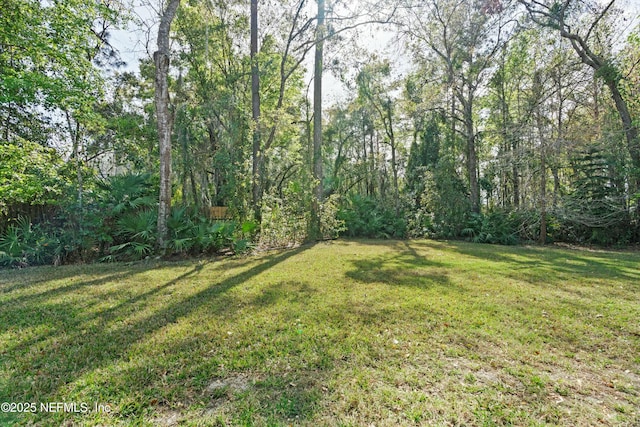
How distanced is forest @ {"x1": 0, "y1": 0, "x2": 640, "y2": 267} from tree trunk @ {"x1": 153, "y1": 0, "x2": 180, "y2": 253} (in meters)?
0.04

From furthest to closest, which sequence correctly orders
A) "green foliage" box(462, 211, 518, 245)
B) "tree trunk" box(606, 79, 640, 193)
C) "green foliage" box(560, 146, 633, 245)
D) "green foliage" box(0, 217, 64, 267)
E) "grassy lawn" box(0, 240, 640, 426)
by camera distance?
1. "green foliage" box(462, 211, 518, 245)
2. "green foliage" box(560, 146, 633, 245)
3. "tree trunk" box(606, 79, 640, 193)
4. "green foliage" box(0, 217, 64, 267)
5. "grassy lawn" box(0, 240, 640, 426)

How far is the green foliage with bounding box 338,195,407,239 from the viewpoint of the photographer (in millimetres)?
11562

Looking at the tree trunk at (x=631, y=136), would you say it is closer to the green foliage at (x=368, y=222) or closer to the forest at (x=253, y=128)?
the forest at (x=253, y=128)

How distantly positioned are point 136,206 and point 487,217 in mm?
12278

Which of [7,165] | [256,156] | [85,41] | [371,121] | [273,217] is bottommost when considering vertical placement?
[273,217]

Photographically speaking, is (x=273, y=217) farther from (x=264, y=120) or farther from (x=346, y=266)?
(x=346, y=266)

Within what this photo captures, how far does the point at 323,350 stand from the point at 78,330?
254 centimetres

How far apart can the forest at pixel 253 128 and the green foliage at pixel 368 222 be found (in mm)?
70

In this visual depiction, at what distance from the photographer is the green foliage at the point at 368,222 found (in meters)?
11.6

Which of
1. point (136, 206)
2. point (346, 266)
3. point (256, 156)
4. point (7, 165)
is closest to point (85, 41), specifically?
point (7, 165)

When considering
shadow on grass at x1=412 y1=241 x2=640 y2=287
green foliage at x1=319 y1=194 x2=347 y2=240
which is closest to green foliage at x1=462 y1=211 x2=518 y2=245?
shadow on grass at x1=412 y1=241 x2=640 y2=287

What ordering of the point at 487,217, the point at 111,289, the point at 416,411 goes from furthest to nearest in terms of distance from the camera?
1. the point at 487,217
2. the point at 111,289
3. the point at 416,411

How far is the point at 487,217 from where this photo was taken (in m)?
11.2

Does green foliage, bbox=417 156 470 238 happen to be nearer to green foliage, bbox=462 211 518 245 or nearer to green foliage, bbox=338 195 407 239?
green foliage, bbox=462 211 518 245
